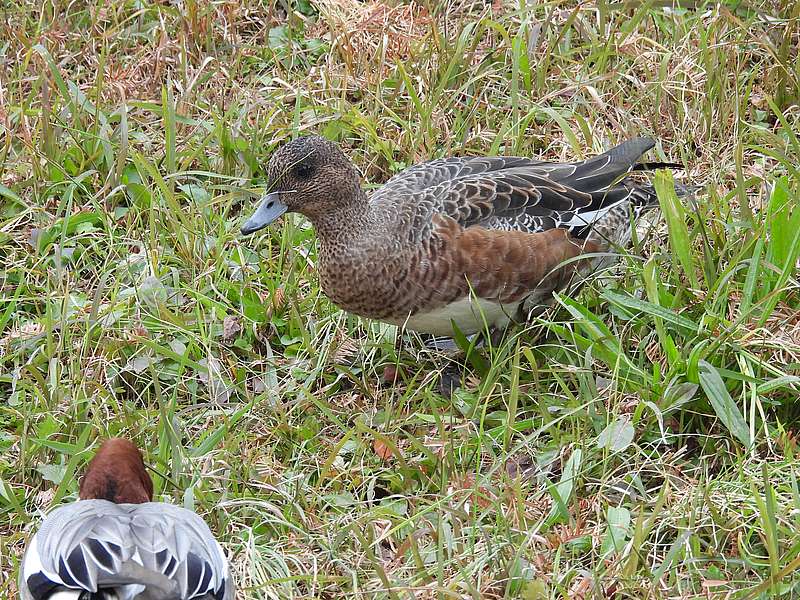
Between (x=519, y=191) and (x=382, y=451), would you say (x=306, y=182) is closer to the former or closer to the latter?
(x=519, y=191)

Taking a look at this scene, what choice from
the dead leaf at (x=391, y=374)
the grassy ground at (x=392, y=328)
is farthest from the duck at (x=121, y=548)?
the dead leaf at (x=391, y=374)

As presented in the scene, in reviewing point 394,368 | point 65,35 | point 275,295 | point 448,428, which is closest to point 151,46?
point 65,35

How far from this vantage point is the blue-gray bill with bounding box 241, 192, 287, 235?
4.26m

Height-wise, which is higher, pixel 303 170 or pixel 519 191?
pixel 303 170

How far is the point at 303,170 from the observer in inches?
167

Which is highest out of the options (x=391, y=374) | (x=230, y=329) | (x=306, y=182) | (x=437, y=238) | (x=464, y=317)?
(x=306, y=182)

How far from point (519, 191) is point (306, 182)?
31.3 inches

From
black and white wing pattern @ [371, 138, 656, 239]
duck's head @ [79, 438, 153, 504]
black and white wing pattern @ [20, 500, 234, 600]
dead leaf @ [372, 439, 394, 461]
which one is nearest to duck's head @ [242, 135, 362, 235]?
black and white wing pattern @ [371, 138, 656, 239]

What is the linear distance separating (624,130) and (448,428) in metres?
1.83

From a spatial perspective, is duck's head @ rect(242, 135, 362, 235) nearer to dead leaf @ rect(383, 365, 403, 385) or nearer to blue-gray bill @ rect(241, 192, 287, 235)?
blue-gray bill @ rect(241, 192, 287, 235)

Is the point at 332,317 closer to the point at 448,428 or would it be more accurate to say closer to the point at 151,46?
the point at 448,428

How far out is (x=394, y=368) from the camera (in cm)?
447

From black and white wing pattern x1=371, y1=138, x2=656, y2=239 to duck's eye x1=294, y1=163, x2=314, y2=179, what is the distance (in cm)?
33

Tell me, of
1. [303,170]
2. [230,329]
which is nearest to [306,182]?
[303,170]
